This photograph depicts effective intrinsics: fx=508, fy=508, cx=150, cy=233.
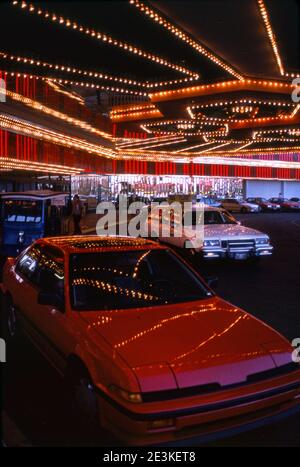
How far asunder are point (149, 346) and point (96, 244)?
1.87 meters

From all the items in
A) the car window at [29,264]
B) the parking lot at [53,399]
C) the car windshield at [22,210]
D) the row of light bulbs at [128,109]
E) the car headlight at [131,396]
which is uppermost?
the row of light bulbs at [128,109]

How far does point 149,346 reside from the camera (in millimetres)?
3887

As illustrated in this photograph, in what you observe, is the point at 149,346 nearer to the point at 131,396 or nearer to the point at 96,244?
the point at 131,396

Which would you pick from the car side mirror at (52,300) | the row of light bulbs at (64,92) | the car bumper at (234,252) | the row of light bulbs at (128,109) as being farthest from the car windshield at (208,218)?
the row of light bulbs at (128,109)

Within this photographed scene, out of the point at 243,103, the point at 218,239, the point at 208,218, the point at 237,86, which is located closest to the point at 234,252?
the point at 218,239

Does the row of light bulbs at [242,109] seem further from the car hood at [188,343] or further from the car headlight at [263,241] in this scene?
the car hood at [188,343]

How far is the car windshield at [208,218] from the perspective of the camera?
13.9m

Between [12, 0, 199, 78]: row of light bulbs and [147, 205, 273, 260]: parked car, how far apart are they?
4082 millimetres

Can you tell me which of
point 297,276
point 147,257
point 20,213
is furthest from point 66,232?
point 147,257

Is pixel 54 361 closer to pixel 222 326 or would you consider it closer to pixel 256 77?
pixel 222 326

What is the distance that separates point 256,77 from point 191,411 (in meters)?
14.9

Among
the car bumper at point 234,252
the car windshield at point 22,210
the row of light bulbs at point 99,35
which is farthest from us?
the car windshield at point 22,210

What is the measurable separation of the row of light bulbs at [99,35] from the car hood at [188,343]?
21.8 feet
